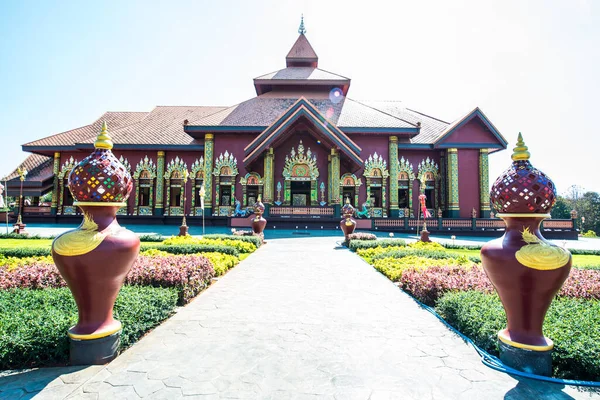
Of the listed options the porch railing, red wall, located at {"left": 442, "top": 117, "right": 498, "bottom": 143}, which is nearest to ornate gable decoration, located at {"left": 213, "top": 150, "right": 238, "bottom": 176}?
the porch railing

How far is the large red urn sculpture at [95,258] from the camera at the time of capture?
2.96m

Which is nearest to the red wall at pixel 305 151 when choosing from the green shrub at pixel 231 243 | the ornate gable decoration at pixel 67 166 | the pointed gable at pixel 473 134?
the pointed gable at pixel 473 134

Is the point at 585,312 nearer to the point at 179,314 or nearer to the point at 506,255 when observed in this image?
the point at 506,255

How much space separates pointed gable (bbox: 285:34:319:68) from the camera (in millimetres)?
31281

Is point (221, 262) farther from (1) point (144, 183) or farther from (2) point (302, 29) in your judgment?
(2) point (302, 29)

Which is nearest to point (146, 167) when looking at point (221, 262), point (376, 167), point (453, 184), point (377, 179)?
point (376, 167)

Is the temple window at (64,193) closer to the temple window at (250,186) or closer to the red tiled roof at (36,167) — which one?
the red tiled roof at (36,167)

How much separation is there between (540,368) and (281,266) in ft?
19.6

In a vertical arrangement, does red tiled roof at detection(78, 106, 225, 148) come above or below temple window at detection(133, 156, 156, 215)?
above

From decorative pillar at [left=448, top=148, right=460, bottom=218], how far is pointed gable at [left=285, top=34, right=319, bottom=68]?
53.0 feet

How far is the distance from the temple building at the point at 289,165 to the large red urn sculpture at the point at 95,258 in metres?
17.5

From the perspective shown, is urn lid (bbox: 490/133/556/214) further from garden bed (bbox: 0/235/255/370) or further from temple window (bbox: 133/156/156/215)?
temple window (bbox: 133/156/156/215)

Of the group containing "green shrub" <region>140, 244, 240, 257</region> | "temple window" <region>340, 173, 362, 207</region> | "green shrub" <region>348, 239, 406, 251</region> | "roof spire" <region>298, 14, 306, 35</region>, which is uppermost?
"roof spire" <region>298, 14, 306, 35</region>

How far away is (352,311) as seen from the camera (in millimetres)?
4746
